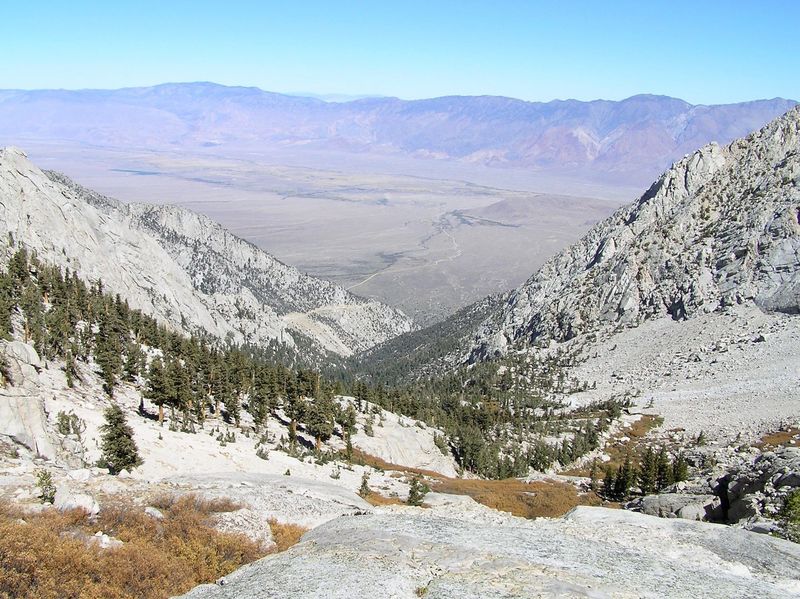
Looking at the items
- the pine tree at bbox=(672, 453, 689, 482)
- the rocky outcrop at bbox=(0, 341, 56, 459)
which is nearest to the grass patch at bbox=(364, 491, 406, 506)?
the rocky outcrop at bbox=(0, 341, 56, 459)

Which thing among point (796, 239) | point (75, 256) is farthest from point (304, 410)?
point (796, 239)

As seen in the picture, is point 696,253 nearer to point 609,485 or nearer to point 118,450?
point 609,485

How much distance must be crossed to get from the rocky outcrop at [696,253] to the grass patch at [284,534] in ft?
431

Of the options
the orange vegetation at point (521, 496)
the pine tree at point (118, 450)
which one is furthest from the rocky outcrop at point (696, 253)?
the pine tree at point (118, 450)

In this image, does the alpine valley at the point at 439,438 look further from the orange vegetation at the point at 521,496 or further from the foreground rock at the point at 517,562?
the orange vegetation at the point at 521,496

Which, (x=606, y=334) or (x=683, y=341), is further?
(x=606, y=334)

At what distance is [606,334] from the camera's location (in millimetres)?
150500

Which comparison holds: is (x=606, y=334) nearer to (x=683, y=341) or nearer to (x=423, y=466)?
(x=683, y=341)

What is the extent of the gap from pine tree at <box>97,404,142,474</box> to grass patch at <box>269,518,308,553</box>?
569 inches

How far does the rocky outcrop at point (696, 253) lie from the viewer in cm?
13562

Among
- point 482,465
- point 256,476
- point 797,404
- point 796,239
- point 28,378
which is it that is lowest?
point 482,465

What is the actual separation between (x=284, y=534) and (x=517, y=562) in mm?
10359

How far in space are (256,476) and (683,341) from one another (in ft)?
393

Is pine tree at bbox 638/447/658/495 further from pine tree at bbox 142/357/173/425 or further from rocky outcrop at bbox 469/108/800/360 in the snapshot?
rocky outcrop at bbox 469/108/800/360
